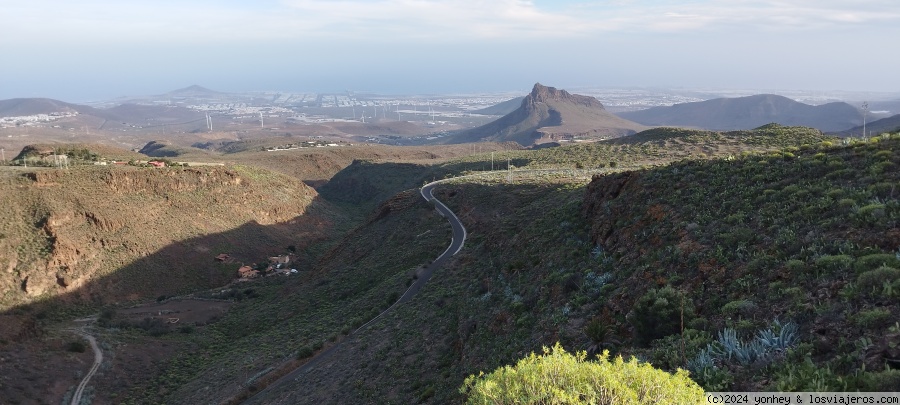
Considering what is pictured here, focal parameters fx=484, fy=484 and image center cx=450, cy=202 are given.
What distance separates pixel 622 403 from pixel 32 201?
169 ft

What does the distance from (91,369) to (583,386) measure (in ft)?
99.4

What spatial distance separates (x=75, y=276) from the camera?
37.6 m

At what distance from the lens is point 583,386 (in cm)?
621

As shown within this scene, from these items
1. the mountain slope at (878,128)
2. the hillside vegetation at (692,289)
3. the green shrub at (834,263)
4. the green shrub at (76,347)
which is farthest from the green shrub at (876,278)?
the mountain slope at (878,128)

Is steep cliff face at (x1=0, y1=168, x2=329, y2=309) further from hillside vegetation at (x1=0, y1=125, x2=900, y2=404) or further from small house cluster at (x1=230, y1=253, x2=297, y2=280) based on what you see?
small house cluster at (x1=230, y1=253, x2=297, y2=280)

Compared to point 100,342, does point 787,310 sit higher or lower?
higher

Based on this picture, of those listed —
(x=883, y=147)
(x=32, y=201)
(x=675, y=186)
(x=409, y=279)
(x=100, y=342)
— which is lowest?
(x=100, y=342)

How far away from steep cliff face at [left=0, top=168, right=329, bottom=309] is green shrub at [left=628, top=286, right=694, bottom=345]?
41.3 metres

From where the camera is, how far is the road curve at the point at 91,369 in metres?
23.8

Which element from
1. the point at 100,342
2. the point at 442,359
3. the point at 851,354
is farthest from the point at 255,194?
the point at 851,354

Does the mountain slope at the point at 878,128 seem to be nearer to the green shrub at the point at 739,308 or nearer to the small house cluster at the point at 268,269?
the green shrub at the point at 739,308

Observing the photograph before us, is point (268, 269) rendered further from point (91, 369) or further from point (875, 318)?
point (875, 318)

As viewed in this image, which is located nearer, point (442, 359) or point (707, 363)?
point (707, 363)

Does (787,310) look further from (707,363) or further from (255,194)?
(255,194)
